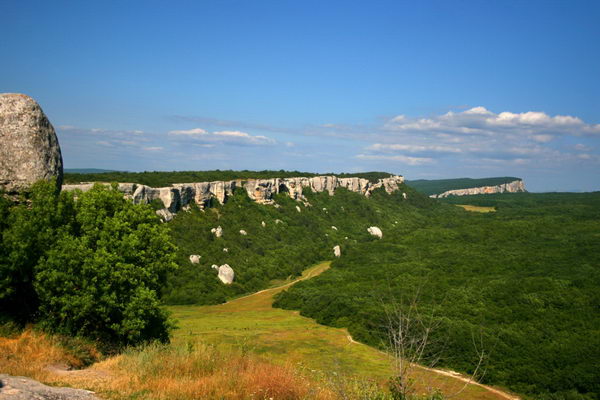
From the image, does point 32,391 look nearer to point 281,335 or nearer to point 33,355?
point 33,355

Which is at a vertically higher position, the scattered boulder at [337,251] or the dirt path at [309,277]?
the scattered boulder at [337,251]

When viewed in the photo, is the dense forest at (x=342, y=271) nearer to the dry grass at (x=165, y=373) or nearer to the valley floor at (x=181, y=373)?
the valley floor at (x=181, y=373)

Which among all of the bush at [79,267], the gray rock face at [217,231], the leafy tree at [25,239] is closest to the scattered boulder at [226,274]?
the gray rock face at [217,231]

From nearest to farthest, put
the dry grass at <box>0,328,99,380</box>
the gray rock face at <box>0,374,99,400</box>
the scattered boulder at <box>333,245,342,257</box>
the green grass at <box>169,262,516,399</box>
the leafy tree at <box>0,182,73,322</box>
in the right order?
the gray rock face at <box>0,374,99,400</box>
the dry grass at <box>0,328,99,380</box>
the leafy tree at <box>0,182,73,322</box>
the green grass at <box>169,262,516,399</box>
the scattered boulder at <box>333,245,342,257</box>

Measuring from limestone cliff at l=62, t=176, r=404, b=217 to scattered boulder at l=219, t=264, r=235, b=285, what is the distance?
1605 centimetres

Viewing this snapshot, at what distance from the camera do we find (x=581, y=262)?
65.0m

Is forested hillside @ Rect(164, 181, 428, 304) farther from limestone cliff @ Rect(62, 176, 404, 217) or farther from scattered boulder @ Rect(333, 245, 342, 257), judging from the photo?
limestone cliff @ Rect(62, 176, 404, 217)

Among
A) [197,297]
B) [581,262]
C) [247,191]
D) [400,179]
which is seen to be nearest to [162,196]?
[197,297]

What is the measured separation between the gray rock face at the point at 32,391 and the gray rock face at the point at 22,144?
10.8 m

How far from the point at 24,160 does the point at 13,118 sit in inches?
81.0

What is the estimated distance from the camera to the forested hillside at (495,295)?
1442 inches

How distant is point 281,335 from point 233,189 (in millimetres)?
55994

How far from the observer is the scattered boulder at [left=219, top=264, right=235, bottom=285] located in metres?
72.7

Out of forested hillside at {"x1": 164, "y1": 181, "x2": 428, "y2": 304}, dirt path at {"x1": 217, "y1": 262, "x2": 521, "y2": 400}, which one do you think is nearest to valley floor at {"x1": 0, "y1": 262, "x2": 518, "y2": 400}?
dirt path at {"x1": 217, "y1": 262, "x2": 521, "y2": 400}
